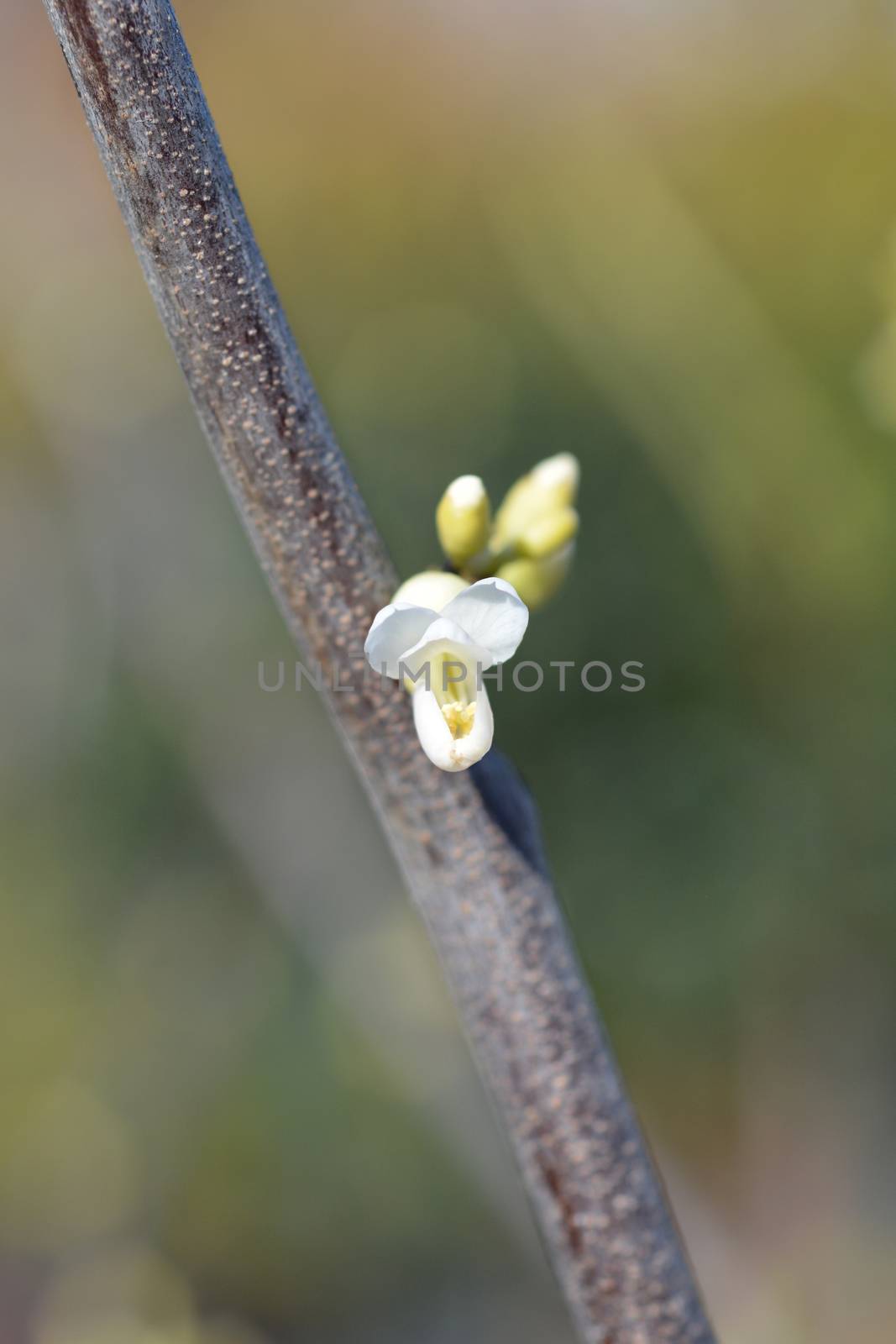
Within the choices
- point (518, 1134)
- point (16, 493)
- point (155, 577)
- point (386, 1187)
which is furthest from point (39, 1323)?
point (518, 1134)

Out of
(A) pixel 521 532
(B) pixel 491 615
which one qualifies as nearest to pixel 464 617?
(B) pixel 491 615

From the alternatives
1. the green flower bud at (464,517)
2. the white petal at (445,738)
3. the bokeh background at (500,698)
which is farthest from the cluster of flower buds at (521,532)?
the bokeh background at (500,698)

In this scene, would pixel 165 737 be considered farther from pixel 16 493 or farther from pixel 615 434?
pixel 615 434

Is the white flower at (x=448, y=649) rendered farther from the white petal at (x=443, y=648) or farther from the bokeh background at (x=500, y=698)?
the bokeh background at (x=500, y=698)

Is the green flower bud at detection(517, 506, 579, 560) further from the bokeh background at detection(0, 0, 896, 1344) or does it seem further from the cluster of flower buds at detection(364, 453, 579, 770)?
the bokeh background at detection(0, 0, 896, 1344)

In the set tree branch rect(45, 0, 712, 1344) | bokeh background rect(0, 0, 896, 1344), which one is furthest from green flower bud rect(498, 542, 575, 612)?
bokeh background rect(0, 0, 896, 1344)
